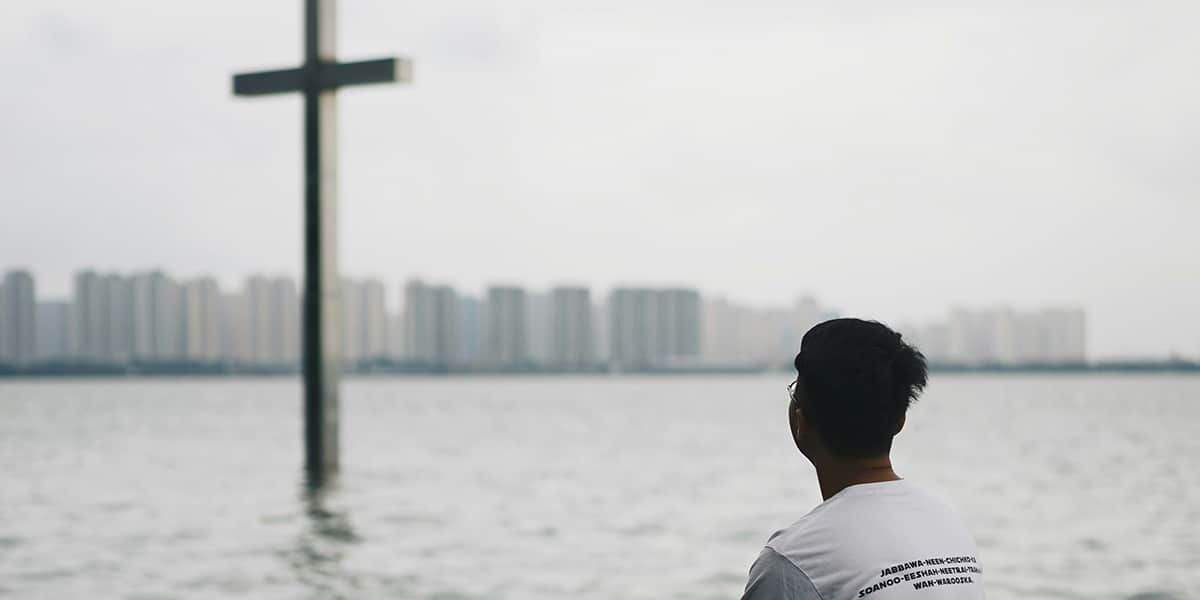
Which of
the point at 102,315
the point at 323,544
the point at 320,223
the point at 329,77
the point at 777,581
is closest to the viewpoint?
the point at 777,581

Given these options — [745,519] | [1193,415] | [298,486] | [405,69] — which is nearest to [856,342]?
[405,69]

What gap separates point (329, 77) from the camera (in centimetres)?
1510

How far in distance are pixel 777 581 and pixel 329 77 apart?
13.8 m

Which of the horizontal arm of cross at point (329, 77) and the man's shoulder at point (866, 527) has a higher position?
the horizontal arm of cross at point (329, 77)

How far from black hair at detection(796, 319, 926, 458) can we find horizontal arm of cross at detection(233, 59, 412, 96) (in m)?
12.8

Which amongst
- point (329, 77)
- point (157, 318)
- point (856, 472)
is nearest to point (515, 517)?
point (329, 77)

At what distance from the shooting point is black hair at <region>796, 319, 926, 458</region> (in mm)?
2086

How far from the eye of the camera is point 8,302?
486ft

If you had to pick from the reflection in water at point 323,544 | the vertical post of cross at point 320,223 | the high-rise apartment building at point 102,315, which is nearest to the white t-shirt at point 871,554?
the reflection in water at point 323,544

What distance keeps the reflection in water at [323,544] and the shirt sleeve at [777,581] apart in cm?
884

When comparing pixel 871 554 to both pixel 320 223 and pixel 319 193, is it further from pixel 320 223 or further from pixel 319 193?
pixel 319 193

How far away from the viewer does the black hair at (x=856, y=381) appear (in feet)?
6.84

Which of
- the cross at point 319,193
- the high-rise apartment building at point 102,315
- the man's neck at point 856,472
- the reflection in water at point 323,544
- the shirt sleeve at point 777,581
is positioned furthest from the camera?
the high-rise apartment building at point 102,315

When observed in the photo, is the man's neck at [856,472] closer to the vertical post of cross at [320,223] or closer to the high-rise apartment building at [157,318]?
the vertical post of cross at [320,223]
